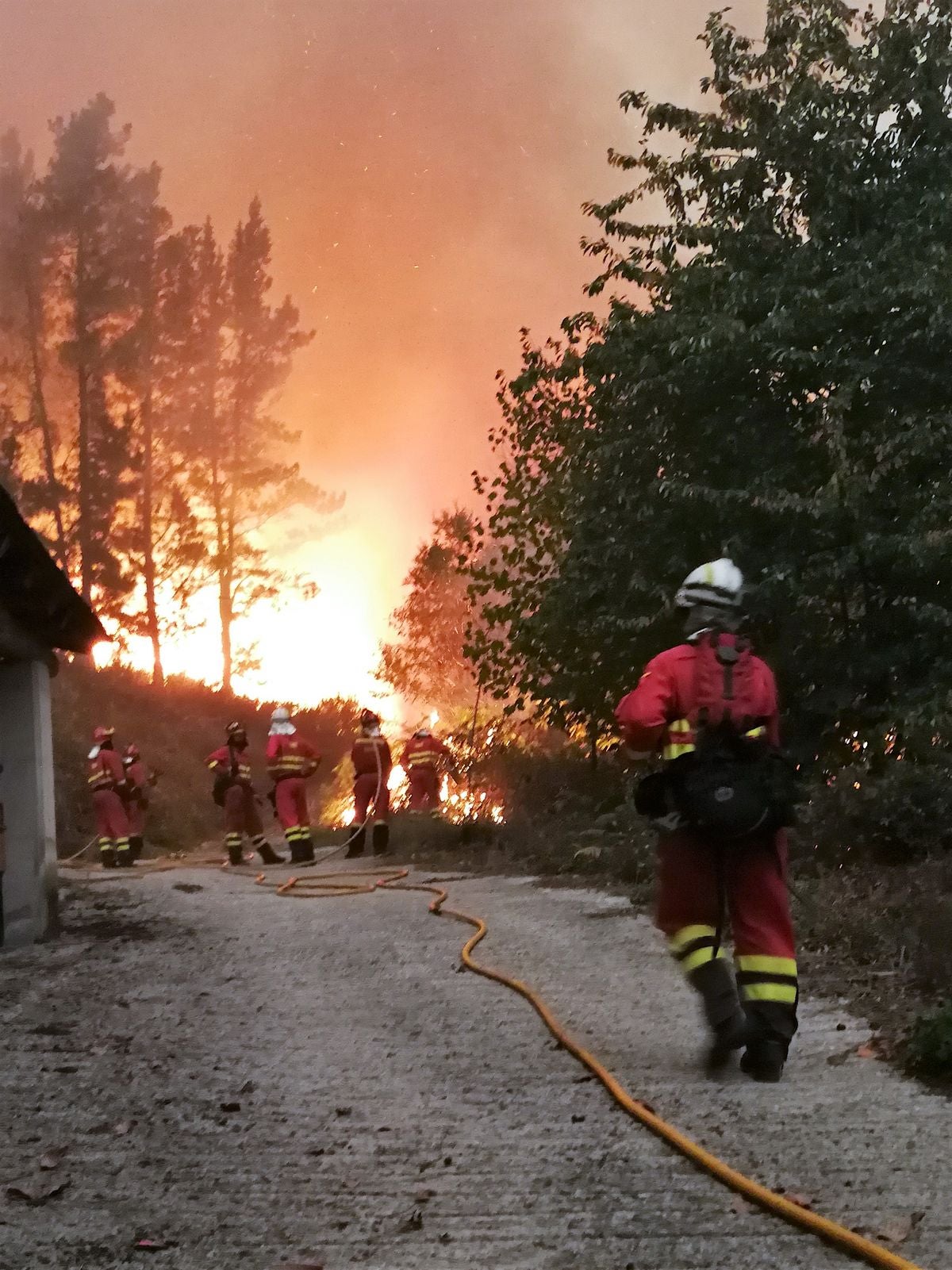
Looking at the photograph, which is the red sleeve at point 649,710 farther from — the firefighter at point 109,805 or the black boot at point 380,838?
the firefighter at point 109,805

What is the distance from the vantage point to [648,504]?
17.1 metres

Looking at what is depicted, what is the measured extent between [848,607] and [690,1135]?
555 inches

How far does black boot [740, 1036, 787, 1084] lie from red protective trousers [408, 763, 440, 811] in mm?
17462

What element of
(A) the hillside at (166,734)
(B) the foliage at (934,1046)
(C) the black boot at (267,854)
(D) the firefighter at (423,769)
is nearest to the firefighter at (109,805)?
(C) the black boot at (267,854)

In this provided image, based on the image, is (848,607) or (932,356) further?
(848,607)

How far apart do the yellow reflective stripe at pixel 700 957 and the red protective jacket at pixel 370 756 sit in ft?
44.0

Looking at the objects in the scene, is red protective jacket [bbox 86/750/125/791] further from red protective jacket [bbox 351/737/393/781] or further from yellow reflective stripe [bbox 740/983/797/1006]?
yellow reflective stripe [bbox 740/983/797/1006]

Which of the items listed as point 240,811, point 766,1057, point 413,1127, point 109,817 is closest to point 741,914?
point 766,1057

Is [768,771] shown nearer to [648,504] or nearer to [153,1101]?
[153,1101]

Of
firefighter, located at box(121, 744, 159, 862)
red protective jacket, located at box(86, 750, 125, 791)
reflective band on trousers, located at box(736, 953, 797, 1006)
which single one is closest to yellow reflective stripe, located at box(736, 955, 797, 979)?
reflective band on trousers, located at box(736, 953, 797, 1006)

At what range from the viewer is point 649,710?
509 centimetres

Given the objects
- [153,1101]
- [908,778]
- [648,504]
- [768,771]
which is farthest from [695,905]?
[648,504]

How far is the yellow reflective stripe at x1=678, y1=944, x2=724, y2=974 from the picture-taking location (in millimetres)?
5027

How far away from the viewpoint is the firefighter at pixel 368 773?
713 inches
